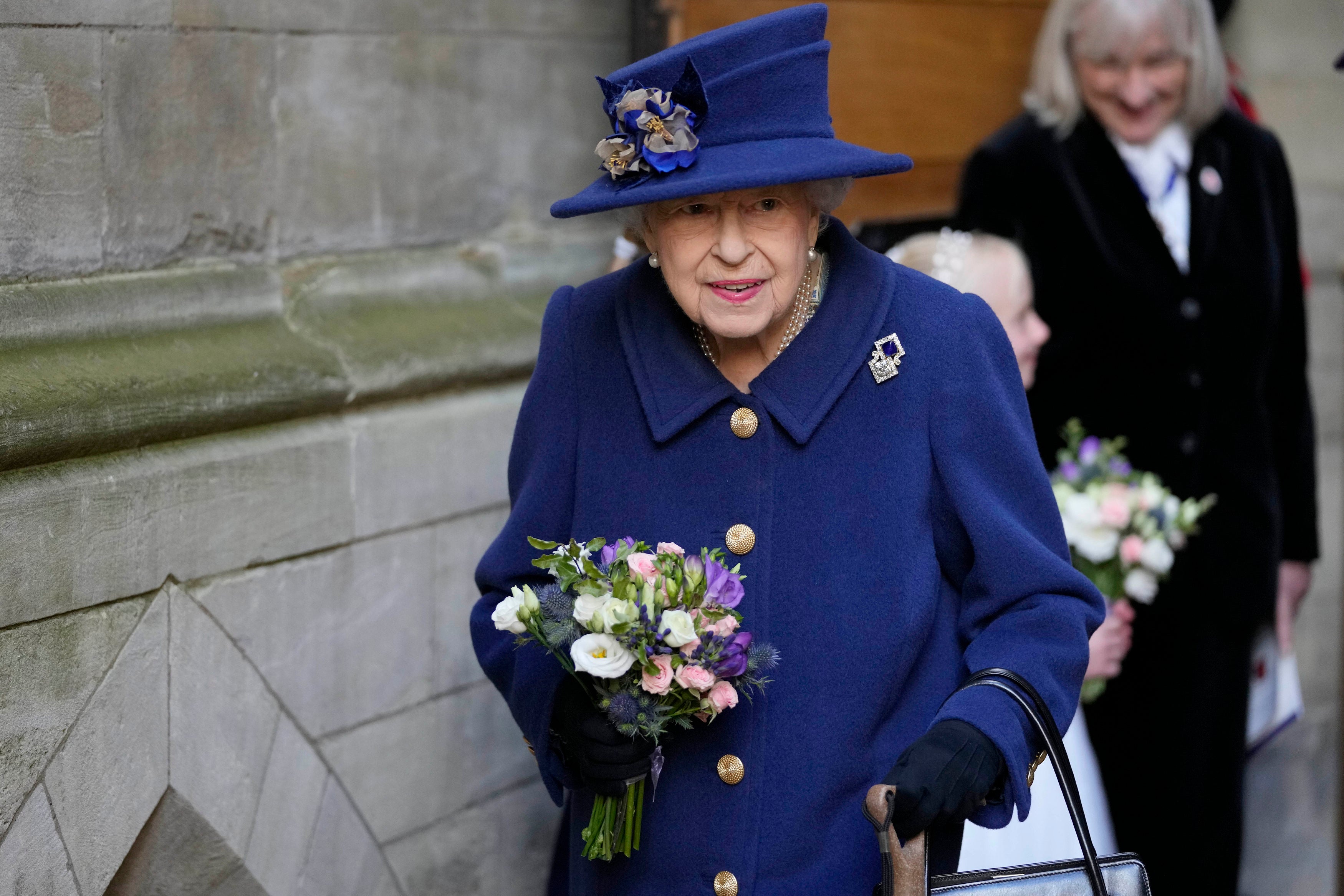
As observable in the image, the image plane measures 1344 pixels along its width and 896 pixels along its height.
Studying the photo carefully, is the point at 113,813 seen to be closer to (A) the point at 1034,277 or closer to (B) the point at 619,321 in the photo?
(B) the point at 619,321

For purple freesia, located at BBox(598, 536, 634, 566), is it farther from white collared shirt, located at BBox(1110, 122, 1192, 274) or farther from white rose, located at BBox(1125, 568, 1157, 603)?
white collared shirt, located at BBox(1110, 122, 1192, 274)

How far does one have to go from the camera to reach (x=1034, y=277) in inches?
159

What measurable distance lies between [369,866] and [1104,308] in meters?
2.22

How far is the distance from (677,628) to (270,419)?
115 centimetres

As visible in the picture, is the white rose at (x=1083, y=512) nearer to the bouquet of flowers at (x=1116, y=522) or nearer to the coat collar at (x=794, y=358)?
the bouquet of flowers at (x=1116, y=522)

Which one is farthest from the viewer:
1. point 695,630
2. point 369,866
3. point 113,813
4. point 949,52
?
point 949,52

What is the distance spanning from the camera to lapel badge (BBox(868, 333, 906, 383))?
87.8 inches

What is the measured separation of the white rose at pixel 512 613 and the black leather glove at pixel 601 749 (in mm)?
154

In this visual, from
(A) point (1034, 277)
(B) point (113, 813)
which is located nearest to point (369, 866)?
(B) point (113, 813)

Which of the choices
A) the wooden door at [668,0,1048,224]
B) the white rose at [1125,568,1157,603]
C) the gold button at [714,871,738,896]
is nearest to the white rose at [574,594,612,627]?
the gold button at [714,871,738,896]

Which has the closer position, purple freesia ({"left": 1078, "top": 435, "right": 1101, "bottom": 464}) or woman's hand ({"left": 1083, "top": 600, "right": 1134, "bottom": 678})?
woman's hand ({"left": 1083, "top": 600, "right": 1134, "bottom": 678})

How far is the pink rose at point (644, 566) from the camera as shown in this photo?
1992mm

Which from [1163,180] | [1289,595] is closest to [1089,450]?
[1163,180]

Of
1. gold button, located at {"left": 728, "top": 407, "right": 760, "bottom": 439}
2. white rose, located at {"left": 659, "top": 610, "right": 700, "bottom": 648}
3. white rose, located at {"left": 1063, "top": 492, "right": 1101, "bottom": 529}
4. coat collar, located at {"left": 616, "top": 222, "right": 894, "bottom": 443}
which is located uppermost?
coat collar, located at {"left": 616, "top": 222, "right": 894, "bottom": 443}
